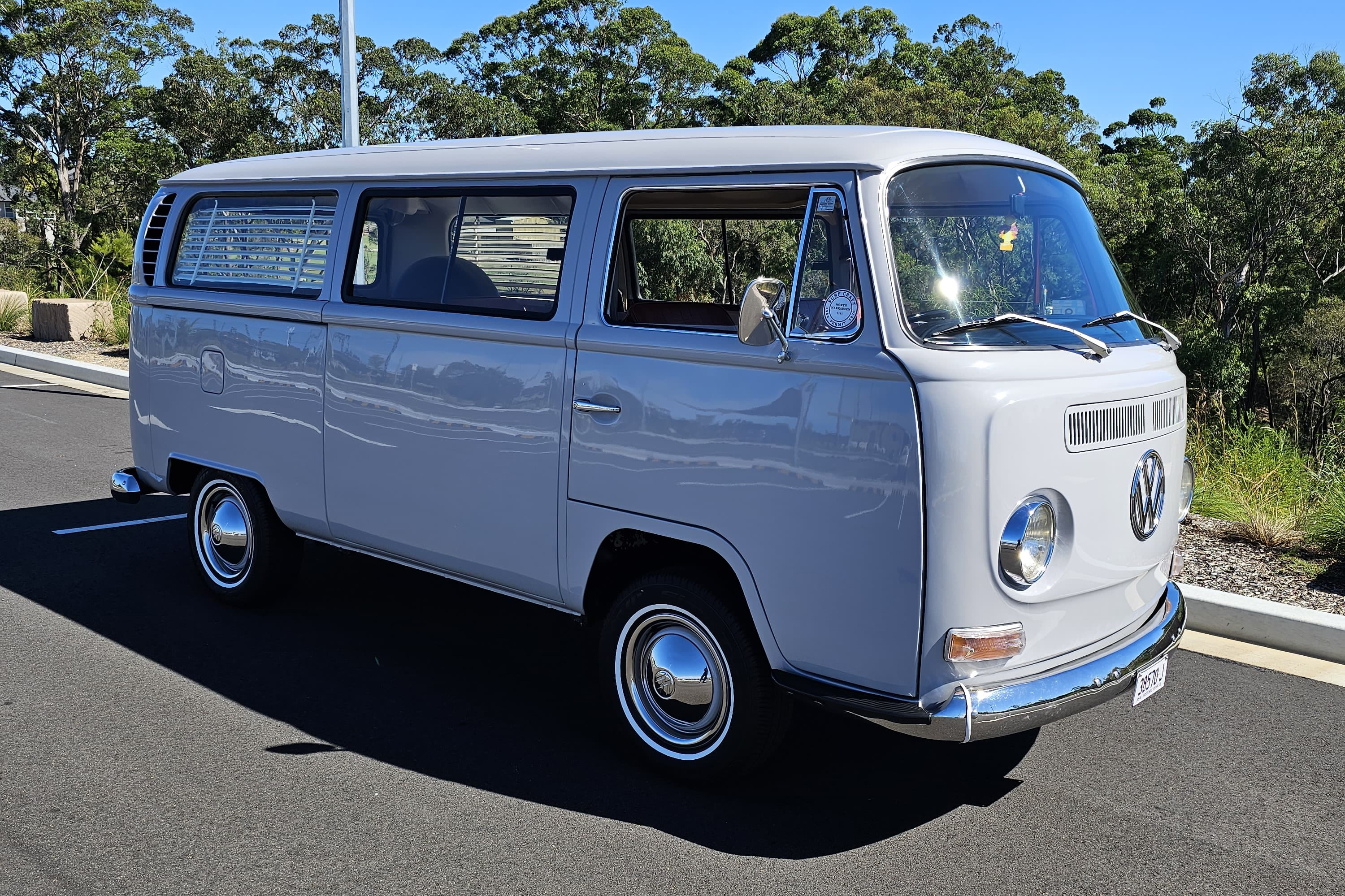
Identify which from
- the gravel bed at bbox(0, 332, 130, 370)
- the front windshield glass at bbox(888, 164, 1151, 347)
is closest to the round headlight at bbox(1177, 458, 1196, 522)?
the front windshield glass at bbox(888, 164, 1151, 347)

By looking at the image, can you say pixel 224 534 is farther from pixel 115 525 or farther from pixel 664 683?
pixel 664 683

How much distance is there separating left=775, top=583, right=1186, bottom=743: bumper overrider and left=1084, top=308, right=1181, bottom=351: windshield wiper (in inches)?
45.1

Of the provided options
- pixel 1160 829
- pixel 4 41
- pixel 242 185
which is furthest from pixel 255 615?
pixel 4 41

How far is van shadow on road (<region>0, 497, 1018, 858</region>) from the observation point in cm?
390

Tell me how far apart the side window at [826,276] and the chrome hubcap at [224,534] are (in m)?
3.35

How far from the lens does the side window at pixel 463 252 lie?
4.39 m

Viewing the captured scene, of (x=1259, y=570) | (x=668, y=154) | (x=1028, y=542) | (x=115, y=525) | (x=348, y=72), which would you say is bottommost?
(x=115, y=525)

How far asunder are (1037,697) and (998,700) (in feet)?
0.48

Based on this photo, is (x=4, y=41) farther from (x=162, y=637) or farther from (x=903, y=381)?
(x=903, y=381)

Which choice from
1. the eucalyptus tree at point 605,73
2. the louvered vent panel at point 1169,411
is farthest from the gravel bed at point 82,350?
the eucalyptus tree at point 605,73

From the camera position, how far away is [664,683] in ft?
13.4

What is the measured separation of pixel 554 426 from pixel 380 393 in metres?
1.01

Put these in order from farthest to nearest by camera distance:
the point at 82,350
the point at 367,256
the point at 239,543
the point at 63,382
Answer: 1. the point at 82,350
2. the point at 63,382
3. the point at 239,543
4. the point at 367,256

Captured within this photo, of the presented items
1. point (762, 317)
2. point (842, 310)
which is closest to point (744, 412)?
point (762, 317)
